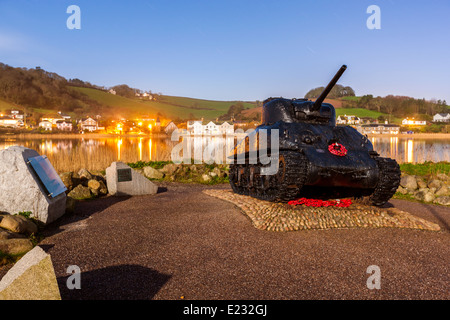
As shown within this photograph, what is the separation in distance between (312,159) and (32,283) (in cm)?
608

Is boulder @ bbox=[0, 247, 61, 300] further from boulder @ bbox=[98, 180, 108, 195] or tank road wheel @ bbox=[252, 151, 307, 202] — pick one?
boulder @ bbox=[98, 180, 108, 195]

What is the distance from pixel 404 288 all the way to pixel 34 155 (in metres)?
8.29

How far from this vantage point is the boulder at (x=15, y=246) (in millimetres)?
5720

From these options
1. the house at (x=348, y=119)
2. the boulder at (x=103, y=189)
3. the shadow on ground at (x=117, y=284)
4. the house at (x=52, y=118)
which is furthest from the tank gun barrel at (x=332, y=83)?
the house at (x=52, y=118)

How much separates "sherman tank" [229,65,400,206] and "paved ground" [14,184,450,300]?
115 centimetres

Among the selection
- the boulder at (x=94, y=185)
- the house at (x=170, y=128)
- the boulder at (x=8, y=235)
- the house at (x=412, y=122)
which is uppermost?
the house at (x=412, y=122)

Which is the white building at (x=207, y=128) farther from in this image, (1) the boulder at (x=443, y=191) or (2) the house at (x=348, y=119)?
(1) the boulder at (x=443, y=191)

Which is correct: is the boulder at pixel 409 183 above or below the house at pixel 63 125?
below

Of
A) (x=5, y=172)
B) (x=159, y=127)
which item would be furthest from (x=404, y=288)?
(x=159, y=127)

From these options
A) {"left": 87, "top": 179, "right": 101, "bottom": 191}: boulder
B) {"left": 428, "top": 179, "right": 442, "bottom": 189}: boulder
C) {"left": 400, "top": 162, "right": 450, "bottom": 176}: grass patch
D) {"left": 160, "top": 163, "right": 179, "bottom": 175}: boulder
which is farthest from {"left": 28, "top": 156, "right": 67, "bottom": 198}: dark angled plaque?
{"left": 400, "top": 162, "right": 450, "bottom": 176}: grass patch

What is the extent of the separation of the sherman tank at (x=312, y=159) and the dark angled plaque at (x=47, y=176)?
17.3 feet

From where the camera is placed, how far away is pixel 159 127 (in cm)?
8612

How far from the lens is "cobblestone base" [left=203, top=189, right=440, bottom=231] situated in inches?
300
